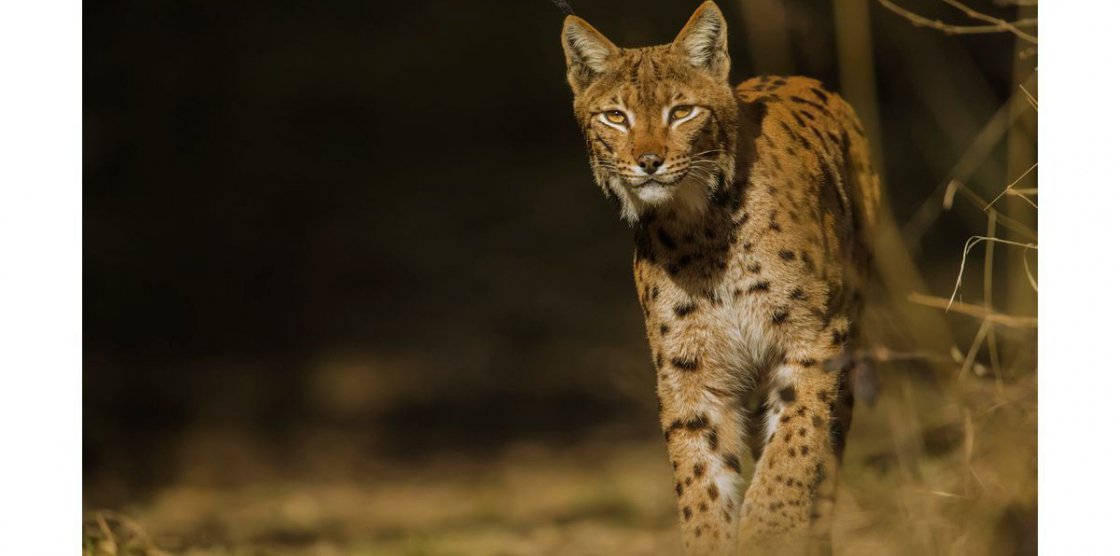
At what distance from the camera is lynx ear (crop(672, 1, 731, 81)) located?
13.8 ft

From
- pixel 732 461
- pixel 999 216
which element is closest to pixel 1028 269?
pixel 999 216

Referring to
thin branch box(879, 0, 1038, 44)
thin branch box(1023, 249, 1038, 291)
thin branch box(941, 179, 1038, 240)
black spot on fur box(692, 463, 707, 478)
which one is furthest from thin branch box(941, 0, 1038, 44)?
black spot on fur box(692, 463, 707, 478)

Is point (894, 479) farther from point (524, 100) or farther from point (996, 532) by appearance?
point (524, 100)

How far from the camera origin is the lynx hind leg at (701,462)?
433cm

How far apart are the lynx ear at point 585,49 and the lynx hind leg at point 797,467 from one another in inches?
40.9

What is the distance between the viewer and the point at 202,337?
5219mm

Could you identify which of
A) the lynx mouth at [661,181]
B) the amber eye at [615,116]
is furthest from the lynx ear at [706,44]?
the lynx mouth at [661,181]

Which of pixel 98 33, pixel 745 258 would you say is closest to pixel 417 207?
pixel 98 33

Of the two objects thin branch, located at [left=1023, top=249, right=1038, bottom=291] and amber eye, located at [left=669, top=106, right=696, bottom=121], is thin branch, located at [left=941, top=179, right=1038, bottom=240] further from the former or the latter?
amber eye, located at [left=669, top=106, right=696, bottom=121]

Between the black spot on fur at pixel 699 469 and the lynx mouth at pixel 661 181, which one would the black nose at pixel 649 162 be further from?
the black spot on fur at pixel 699 469

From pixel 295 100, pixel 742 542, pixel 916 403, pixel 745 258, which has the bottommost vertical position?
pixel 742 542

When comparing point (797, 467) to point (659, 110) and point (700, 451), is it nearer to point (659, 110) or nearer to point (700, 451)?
point (700, 451)

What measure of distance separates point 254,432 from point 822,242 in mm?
2291

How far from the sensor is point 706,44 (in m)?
4.22
